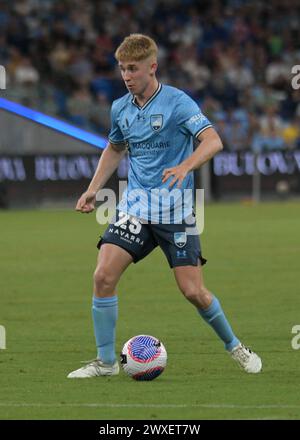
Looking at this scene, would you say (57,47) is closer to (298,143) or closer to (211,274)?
(298,143)

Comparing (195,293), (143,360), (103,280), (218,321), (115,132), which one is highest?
(115,132)

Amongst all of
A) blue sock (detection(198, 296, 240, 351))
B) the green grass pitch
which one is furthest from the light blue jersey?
the green grass pitch

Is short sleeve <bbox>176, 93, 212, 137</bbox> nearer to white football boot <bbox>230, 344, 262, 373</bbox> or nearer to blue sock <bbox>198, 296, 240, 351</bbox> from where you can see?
blue sock <bbox>198, 296, 240, 351</bbox>

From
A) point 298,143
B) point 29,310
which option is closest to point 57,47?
point 298,143

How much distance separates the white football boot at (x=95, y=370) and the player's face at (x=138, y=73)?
1.96 metres

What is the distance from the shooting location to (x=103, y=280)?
8.79 meters

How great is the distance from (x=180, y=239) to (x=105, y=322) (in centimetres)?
80

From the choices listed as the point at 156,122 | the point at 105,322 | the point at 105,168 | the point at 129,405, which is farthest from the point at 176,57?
the point at 129,405

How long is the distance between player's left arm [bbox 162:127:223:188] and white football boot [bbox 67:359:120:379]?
1397mm

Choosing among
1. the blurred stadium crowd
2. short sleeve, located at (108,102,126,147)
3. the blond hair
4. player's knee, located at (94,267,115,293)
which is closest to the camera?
the blond hair

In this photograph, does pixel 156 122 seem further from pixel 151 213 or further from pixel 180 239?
pixel 180 239

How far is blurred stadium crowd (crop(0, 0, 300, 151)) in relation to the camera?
97.8 ft

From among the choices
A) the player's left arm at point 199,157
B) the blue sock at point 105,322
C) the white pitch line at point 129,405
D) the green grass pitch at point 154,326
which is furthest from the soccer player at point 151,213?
the white pitch line at point 129,405

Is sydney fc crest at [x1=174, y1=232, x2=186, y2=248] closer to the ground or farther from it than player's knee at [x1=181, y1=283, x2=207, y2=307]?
farther from it
